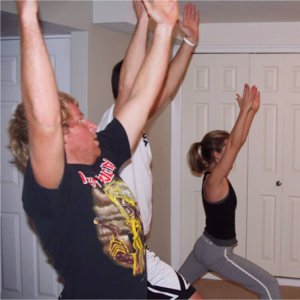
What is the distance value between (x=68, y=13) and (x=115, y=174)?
1.79 meters

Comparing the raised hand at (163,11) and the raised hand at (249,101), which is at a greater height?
the raised hand at (163,11)

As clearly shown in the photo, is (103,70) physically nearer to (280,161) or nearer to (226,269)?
(226,269)

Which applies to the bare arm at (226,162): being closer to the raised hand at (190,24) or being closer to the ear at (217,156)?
the ear at (217,156)

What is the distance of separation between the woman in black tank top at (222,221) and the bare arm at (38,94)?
1.83 metres

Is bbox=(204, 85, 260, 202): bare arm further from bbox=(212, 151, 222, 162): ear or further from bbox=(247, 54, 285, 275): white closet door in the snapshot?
bbox=(247, 54, 285, 275): white closet door

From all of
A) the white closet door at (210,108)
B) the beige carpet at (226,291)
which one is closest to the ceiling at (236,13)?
the white closet door at (210,108)

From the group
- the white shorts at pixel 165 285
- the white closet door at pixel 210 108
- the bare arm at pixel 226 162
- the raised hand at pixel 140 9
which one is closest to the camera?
the white shorts at pixel 165 285

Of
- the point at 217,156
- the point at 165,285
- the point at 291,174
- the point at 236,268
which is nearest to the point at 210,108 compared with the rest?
the point at 291,174

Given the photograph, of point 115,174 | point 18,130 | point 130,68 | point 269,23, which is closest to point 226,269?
point 130,68

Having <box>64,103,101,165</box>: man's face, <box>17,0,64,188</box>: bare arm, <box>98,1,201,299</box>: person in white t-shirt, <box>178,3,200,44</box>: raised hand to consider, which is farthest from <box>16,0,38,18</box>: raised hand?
<box>178,3,200,44</box>: raised hand

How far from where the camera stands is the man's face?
154 centimetres

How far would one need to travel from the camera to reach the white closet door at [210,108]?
4.59m

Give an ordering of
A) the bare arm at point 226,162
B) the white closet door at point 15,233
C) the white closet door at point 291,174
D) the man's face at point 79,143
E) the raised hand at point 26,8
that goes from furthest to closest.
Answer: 1. the white closet door at point 291,174
2. the white closet door at point 15,233
3. the bare arm at point 226,162
4. the man's face at point 79,143
5. the raised hand at point 26,8

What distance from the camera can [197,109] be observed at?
185 inches
